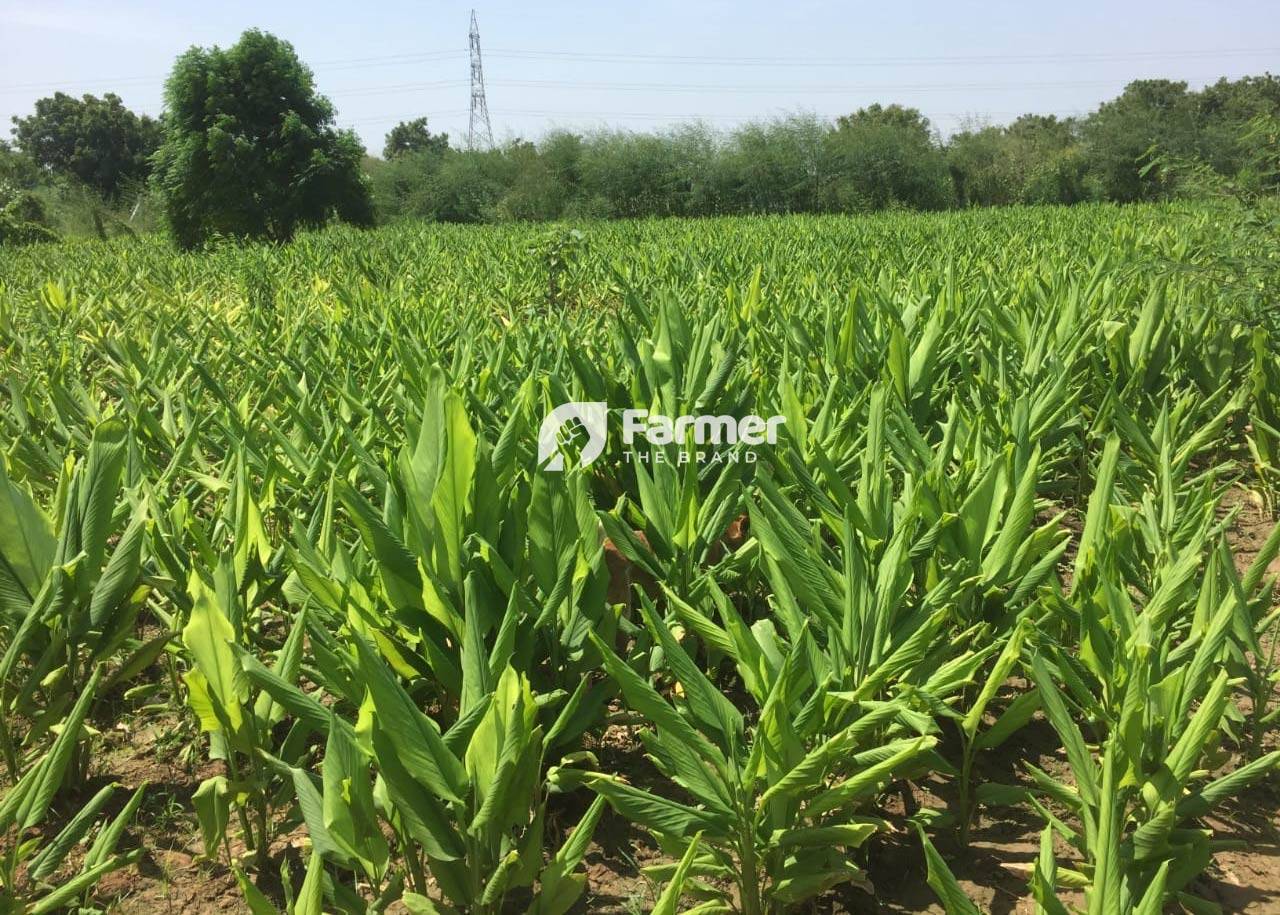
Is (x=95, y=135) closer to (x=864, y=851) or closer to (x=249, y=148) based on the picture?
(x=249, y=148)

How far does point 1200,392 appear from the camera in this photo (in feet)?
11.3

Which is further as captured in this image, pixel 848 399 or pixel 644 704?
pixel 848 399

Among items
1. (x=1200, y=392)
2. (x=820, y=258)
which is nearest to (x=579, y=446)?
(x=1200, y=392)

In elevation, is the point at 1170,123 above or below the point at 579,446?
above

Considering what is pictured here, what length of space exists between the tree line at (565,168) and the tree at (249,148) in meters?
0.03

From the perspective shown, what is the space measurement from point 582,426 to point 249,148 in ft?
65.9

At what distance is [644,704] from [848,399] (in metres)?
1.58

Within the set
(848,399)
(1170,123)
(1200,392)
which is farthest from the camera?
(1170,123)

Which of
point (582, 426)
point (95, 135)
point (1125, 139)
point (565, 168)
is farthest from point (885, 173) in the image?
point (95, 135)

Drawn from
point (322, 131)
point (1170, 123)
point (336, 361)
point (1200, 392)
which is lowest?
point (1200, 392)

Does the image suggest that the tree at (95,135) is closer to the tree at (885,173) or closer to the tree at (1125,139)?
the tree at (885,173)

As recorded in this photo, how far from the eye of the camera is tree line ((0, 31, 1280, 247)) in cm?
1970

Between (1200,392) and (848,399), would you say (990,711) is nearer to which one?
(848,399)

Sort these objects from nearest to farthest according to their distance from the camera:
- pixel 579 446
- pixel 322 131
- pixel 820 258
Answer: pixel 579 446 → pixel 820 258 → pixel 322 131
